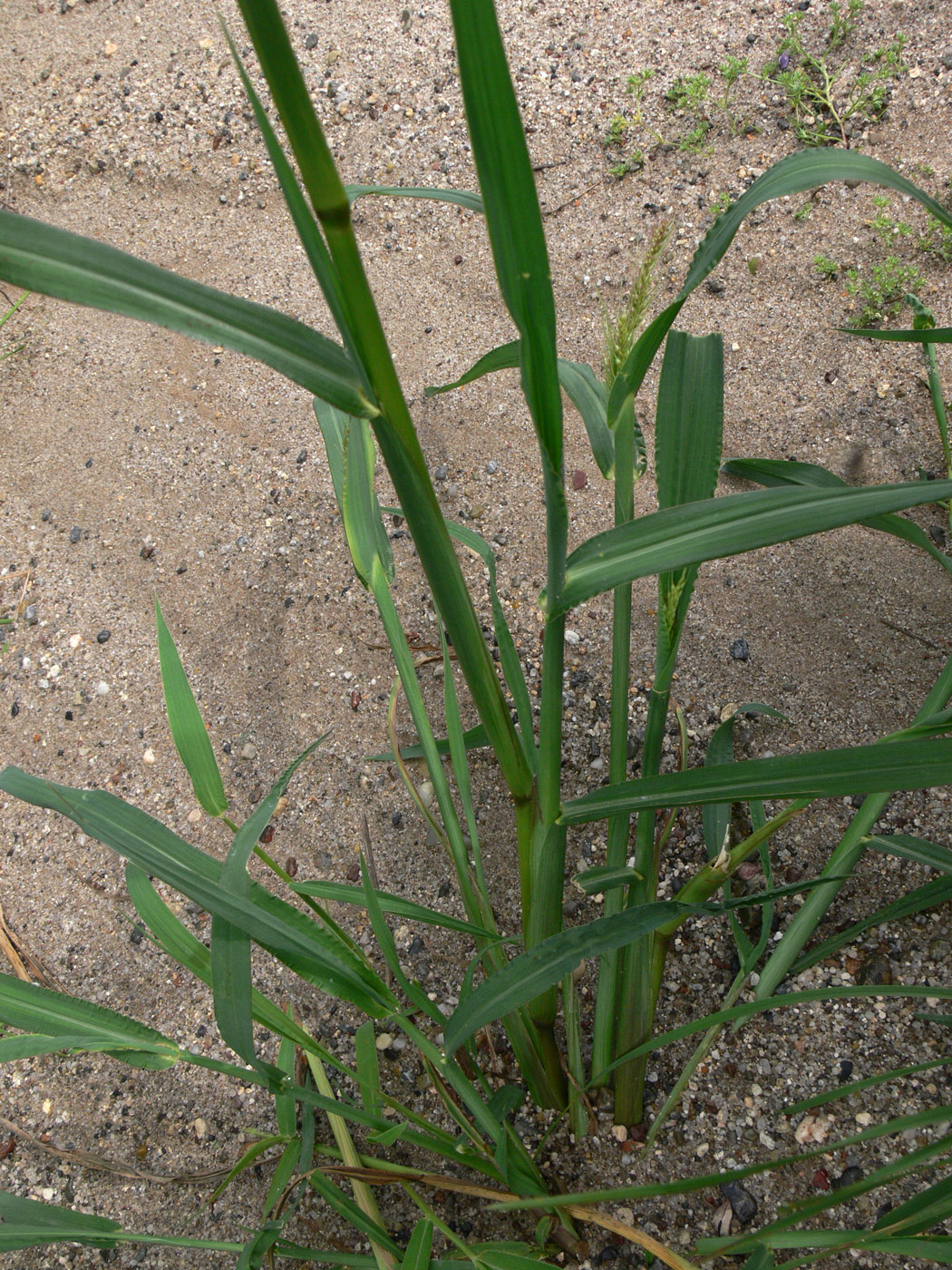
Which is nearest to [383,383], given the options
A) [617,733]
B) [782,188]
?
[782,188]

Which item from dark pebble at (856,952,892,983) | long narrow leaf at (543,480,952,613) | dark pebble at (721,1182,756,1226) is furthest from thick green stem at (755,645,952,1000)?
long narrow leaf at (543,480,952,613)

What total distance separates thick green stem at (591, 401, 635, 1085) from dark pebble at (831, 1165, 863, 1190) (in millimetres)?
260

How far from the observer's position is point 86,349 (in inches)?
67.6

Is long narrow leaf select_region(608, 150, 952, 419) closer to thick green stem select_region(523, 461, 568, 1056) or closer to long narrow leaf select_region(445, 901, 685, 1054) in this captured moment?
thick green stem select_region(523, 461, 568, 1056)

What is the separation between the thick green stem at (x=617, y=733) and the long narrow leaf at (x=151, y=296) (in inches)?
10.9

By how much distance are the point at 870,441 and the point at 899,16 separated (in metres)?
0.91

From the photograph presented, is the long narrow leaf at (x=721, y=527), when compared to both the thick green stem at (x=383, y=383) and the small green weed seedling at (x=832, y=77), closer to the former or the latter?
the thick green stem at (x=383, y=383)

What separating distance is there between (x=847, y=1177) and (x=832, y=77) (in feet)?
5.80

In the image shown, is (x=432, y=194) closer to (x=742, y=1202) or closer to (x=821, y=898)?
(x=821, y=898)

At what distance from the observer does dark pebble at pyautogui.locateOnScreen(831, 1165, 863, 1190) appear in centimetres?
90

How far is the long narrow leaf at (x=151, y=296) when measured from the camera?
0.41 m

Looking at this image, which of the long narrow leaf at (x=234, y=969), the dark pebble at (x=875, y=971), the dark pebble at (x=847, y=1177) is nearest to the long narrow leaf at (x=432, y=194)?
the long narrow leaf at (x=234, y=969)

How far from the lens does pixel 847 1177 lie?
0.90m

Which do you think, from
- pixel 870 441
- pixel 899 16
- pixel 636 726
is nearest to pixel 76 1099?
pixel 636 726
